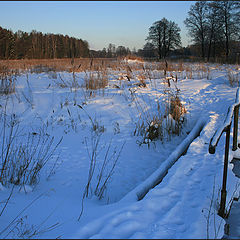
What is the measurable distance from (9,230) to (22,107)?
417cm

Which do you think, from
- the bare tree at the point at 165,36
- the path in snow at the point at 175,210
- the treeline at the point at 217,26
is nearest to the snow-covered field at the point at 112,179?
the path in snow at the point at 175,210

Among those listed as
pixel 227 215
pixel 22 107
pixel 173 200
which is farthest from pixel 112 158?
pixel 22 107

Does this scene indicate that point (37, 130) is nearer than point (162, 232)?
No

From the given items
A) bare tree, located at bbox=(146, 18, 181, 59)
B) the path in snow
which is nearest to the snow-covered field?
the path in snow

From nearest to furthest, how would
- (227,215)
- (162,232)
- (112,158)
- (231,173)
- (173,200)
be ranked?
1. (162,232)
2. (227,215)
3. (173,200)
4. (231,173)
5. (112,158)

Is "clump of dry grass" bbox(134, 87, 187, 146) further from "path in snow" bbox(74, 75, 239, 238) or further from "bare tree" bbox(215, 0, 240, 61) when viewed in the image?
"bare tree" bbox(215, 0, 240, 61)

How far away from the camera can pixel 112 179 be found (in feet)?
8.80

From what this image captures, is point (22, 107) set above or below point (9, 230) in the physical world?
above

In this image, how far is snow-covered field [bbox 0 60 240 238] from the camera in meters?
1.55

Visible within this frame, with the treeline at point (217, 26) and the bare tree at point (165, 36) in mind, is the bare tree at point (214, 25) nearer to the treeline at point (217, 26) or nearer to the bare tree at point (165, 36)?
the treeline at point (217, 26)

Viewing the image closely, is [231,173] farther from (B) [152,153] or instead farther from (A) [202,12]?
(A) [202,12]

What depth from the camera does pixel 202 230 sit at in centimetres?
147

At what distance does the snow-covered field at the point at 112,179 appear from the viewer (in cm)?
155

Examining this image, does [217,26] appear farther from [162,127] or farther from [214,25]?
[162,127]
